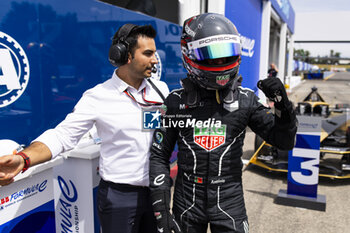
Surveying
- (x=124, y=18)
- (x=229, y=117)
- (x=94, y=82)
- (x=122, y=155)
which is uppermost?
(x=124, y=18)

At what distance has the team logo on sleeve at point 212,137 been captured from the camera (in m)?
1.61

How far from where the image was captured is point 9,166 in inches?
54.7

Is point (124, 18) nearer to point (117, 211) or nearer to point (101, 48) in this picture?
point (101, 48)

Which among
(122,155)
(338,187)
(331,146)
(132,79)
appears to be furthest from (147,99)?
(331,146)

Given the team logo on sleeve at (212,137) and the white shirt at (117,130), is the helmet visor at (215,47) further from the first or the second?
the white shirt at (117,130)

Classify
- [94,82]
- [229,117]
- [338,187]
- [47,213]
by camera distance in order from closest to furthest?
[229,117] < [47,213] < [94,82] < [338,187]

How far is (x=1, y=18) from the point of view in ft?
6.72

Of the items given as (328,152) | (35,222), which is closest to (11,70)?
(35,222)

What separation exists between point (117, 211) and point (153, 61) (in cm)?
97

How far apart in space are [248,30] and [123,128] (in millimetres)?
7653

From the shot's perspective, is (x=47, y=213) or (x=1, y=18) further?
(x=47, y=213)

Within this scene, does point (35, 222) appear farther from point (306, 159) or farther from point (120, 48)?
point (306, 159)

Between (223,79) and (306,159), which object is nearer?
(223,79)

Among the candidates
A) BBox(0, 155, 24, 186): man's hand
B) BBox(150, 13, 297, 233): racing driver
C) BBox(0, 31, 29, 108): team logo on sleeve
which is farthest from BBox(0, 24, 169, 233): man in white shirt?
BBox(0, 31, 29, 108): team logo on sleeve
